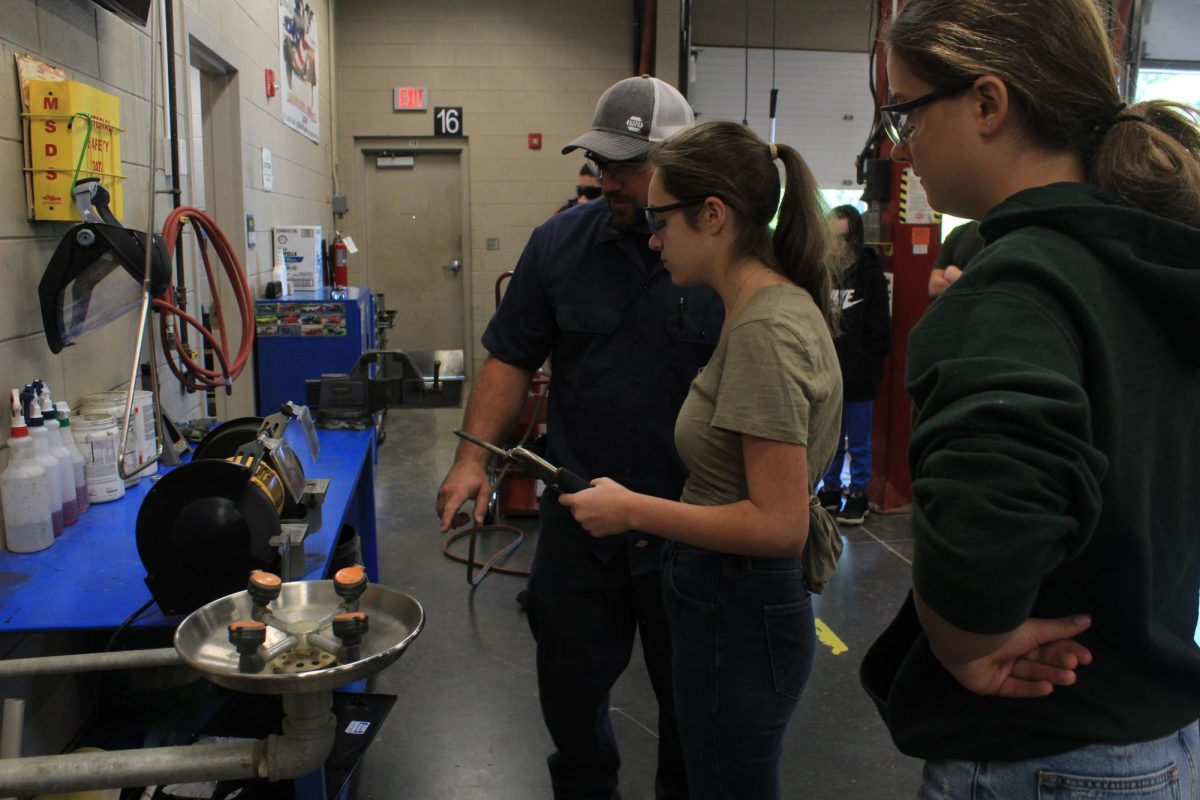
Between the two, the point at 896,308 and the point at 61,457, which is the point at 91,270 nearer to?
the point at 61,457

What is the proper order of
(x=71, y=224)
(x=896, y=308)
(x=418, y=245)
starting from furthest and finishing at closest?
(x=418, y=245) → (x=896, y=308) → (x=71, y=224)

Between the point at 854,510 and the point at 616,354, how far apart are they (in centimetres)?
317

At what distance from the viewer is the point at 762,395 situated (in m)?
1.30

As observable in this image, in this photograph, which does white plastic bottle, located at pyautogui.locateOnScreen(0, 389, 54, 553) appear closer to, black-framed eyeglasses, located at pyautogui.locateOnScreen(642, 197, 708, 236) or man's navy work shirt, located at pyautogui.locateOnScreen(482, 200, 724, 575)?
man's navy work shirt, located at pyautogui.locateOnScreen(482, 200, 724, 575)

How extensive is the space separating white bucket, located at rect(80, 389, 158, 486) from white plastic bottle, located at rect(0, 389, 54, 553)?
35 centimetres

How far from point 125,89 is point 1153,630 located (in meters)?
2.91

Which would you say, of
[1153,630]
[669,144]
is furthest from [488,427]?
[1153,630]

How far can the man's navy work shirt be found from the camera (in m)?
1.84

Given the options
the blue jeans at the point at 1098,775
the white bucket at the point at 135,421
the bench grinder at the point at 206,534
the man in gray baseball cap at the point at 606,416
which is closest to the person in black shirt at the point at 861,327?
the man in gray baseball cap at the point at 606,416

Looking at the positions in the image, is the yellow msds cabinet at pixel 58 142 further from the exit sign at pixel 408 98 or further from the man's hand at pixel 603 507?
the exit sign at pixel 408 98

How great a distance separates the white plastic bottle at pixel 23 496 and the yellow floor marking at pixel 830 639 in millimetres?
2481

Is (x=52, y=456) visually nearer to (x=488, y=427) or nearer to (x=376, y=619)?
(x=488, y=427)

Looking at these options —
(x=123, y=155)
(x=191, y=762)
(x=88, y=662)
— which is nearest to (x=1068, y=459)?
(x=191, y=762)

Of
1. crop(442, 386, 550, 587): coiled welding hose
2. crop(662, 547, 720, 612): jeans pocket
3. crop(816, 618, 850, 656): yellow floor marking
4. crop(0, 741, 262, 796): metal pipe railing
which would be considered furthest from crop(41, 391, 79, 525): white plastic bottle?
crop(816, 618, 850, 656): yellow floor marking
